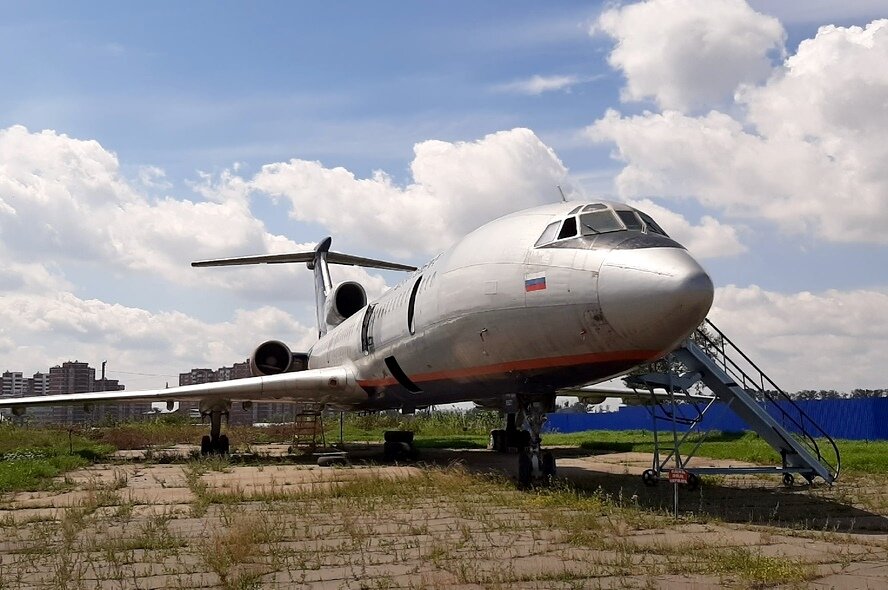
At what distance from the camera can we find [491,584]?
537cm

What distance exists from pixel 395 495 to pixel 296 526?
2.81 metres

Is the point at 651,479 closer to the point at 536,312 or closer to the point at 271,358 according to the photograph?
the point at 536,312

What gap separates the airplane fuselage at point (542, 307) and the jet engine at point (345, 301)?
10.7m

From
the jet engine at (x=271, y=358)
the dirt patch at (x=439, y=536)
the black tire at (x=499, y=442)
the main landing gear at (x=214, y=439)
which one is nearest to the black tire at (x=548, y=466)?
the dirt patch at (x=439, y=536)

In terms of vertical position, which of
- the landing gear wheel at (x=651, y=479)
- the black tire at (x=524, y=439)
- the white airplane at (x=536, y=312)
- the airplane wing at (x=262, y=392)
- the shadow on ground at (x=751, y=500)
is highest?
the white airplane at (x=536, y=312)

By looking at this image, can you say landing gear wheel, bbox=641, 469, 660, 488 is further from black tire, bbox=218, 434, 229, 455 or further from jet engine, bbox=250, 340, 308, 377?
jet engine, bbox=250, 340, 308, 377

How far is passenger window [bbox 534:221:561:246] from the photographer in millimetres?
Answer: 10781

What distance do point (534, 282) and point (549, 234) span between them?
0.75m

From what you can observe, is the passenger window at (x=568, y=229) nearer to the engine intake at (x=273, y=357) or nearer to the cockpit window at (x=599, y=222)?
the cockpit window at (x=599, y=222)

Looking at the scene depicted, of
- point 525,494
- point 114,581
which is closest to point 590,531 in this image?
point 525,494

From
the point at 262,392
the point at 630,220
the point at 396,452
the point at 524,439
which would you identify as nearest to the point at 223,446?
the point at 262,392

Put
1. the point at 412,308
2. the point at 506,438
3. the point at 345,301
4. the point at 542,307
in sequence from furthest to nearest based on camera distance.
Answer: the point at 345,301, the point at 506,438, the point at 412,308, the point at 542,307

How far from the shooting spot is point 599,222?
1050 cm

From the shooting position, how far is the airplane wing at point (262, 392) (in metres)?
18.9
